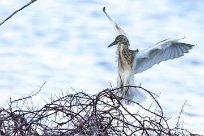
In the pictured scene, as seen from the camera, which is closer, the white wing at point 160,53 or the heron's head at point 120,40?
the heron's head at point 120,40

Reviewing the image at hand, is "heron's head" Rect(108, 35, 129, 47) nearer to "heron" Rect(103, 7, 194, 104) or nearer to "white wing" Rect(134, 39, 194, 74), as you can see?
"heron" Rect(103, 7, 194, 104)

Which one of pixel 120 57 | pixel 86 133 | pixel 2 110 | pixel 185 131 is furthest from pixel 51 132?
pixel 120 57

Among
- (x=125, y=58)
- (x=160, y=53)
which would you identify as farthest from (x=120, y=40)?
(x=160, y=53)

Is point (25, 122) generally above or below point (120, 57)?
below

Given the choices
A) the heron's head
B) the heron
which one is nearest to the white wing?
the heron

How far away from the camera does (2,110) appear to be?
2262 mm

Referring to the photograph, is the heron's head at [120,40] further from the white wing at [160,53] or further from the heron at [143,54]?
the white wing at [160,53]

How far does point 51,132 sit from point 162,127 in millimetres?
323

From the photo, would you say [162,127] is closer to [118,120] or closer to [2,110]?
[118,120]

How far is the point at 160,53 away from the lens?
470 cm

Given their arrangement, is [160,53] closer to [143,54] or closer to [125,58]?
[143,54]

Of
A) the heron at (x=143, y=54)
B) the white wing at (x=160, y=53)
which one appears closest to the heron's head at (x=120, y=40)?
the heron at (x=143, y=54)

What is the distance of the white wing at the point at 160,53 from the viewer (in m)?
4.64

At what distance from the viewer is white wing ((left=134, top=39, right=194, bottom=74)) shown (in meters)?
4.64
